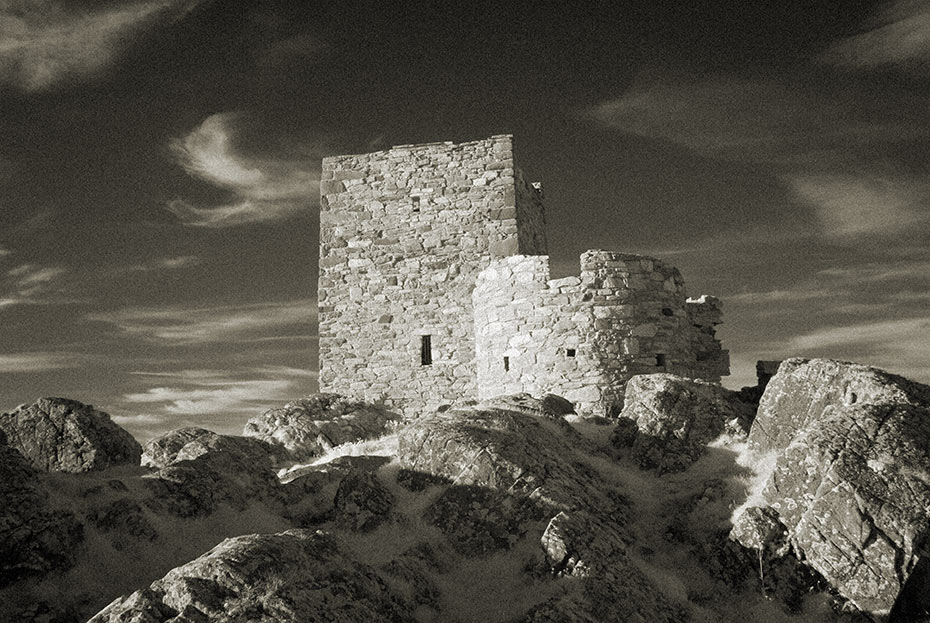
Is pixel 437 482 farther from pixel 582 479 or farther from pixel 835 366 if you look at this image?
pixel 835 366

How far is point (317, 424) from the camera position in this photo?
2044cm

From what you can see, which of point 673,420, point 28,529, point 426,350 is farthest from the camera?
point 426,350

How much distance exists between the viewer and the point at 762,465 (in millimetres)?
13836

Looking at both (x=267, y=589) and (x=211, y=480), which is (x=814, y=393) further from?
(x=211, y=480)

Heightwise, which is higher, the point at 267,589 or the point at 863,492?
the point at 863,492

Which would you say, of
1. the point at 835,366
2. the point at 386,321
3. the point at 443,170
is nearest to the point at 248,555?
the point at 835,366

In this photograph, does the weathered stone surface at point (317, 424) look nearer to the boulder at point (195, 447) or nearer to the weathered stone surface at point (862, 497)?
the boulder at point (195, 447)

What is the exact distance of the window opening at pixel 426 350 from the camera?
22.7 metres

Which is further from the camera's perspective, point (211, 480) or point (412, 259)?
point (412, 259)

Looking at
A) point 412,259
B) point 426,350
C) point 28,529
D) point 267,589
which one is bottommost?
point 267,589

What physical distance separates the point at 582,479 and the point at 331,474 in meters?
4.36

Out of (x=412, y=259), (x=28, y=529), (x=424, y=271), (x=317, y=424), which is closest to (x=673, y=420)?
(x=317, y=424)

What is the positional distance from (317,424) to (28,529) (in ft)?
33.1

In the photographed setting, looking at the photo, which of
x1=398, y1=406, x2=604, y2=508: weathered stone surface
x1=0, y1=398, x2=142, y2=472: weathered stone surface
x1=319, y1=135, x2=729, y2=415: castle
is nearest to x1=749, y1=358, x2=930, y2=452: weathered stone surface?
x1=398, y1=406, x2=604, y2=508: weathered stone surface
